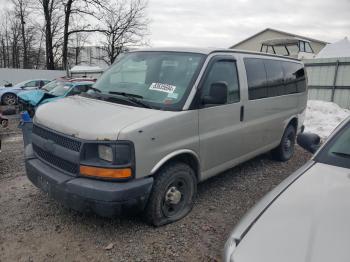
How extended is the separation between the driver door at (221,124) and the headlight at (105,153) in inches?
48.5

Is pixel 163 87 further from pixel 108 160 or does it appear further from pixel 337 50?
pixel 337 50

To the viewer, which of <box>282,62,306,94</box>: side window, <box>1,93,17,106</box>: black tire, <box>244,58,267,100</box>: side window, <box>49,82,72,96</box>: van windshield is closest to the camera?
<box>244,58,267,100</box>: side window


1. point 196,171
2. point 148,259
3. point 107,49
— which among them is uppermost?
point 107,49

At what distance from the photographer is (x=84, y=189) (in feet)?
9.85

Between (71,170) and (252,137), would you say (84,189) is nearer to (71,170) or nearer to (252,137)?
(71,170)

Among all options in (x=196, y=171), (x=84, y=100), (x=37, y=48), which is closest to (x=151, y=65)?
(x=84, y=100)

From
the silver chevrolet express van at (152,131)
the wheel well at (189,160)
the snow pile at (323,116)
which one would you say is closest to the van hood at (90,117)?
the silver chevrolet express van at (152,131)

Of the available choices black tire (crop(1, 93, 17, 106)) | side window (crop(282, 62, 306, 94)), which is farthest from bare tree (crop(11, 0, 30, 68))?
side window (crop(282, 62, 306, 94))

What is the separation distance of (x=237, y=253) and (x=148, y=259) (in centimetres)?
151

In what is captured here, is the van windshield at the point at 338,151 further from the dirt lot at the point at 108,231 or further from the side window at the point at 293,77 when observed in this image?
the side window at the point at 293,77

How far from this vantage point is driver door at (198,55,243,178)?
3.87 meters

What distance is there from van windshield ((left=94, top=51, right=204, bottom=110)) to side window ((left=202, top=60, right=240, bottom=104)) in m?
0.21

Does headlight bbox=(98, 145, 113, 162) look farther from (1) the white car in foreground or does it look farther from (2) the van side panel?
(1) the white car in foreground

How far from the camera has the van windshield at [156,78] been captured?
3634 millimetres
